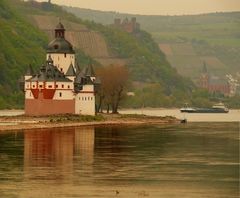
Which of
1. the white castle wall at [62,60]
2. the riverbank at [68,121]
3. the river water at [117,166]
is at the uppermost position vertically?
the white castle wall at [62,60]

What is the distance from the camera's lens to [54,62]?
501 ft

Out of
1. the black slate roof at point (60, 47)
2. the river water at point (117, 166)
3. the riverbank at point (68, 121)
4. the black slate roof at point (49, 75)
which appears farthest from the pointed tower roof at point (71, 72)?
the river water at point (117, 166)

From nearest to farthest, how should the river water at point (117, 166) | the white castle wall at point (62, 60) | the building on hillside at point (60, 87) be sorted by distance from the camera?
1. the river water at point (117, 166)
2. the building on hillside at point (60, 87)
3. the white castle wall at point (62, 60)

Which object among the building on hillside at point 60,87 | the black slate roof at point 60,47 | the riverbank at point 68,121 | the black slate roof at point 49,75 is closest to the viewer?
the riverbank at point 68,121

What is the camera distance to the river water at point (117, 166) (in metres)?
58.2

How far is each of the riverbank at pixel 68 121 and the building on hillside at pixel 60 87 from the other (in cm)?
332

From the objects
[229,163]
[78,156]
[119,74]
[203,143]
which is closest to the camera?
[229,163]

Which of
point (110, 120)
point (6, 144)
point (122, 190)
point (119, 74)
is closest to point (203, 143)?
point (6, 144)

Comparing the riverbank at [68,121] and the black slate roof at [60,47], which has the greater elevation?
the black slate roof at [60,47]

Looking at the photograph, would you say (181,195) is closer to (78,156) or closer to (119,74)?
(78,156)

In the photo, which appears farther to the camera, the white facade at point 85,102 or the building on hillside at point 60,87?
the white facade at point 85,102

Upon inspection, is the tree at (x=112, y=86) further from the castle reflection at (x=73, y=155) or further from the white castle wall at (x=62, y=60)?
the castle reflection at (x=73, y=155)

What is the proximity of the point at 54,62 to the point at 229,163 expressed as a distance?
80.9 m

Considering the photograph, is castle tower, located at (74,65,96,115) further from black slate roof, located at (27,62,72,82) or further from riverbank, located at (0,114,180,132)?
black slate roof, located at (27,62,72,82)
